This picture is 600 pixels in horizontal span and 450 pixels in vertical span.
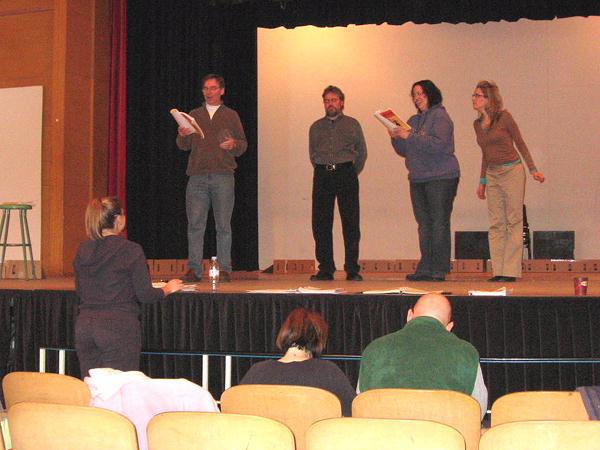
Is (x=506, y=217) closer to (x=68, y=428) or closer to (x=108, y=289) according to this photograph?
(x=108, y=289)

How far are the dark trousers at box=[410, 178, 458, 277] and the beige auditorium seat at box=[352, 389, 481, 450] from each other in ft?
10.4

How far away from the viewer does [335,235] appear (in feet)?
30.5

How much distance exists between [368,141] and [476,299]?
520cm

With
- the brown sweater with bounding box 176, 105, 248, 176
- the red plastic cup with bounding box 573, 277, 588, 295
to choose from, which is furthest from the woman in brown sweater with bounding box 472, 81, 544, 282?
the brown sweater with bounding box 176, 105, 248, 176

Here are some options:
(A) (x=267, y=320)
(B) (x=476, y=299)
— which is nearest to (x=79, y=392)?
(A) (x=267, y=320)

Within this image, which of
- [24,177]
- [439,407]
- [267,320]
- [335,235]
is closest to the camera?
[439,407]

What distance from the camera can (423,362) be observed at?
273 centimetres

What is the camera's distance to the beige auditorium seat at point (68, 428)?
6.85 ft

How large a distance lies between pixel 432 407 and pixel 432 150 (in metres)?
3.39

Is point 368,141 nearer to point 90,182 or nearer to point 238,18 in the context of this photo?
point 238,18

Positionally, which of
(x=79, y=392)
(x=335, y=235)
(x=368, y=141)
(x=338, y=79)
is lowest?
(x=79, y=392)

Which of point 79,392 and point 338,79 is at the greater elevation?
point 338,79

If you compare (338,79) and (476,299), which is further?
(338,79)

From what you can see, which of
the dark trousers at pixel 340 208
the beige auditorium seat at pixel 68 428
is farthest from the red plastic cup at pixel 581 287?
the beige auditorium seat at pixel 68 428
